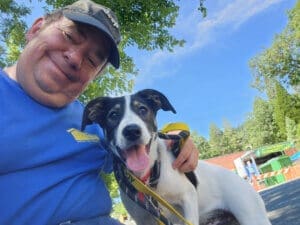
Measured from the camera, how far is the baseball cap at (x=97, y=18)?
248cm

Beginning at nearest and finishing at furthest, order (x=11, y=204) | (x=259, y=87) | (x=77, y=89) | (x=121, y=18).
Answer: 1. (x=11, y=204)
2. (x=77, y=89)
3. (x=121, y=18)
4. (x=259, y=87)

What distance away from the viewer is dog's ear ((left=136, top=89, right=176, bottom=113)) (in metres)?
3.52

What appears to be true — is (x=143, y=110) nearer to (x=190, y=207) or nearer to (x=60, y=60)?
(x=190, y=207)

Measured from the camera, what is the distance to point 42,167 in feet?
7.19

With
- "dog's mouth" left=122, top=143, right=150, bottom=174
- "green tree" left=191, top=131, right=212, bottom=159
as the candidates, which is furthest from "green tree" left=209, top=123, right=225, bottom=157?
"dog's mouth" left=122, top=143, right=150, bottom=174

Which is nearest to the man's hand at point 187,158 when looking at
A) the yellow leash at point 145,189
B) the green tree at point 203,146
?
the yellow leash at point 145,189

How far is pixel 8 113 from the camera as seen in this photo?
2139 millimetres

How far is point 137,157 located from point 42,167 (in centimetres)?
99

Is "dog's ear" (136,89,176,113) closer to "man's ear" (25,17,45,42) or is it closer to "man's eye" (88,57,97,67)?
"man's eye" (88,57,97,67)

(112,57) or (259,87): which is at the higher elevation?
(259,87)

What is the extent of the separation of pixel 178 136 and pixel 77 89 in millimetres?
882

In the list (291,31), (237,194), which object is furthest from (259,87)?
(237,194)

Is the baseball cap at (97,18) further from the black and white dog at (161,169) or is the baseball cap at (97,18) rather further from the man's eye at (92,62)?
the black and white dog at (161,169)

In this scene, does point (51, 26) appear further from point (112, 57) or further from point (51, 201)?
point (51, 201)
